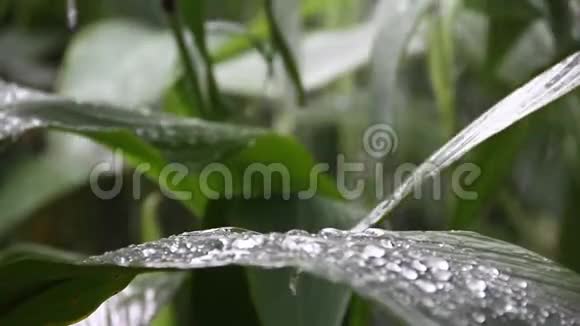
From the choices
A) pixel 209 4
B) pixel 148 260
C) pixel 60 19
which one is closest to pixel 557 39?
pixel 148 260

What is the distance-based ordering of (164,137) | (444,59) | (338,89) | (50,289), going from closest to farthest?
(50,289) → (164,137) → (444,59) → (338,89)

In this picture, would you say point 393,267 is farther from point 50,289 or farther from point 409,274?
point 50,289

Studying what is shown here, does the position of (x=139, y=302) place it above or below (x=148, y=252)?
below

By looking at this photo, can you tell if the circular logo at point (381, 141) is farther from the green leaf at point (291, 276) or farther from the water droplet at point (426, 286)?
the water droplet at point (426, 286)

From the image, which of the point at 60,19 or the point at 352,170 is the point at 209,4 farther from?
the point at 60,19

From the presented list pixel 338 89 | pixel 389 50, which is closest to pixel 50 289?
pixel 389 50

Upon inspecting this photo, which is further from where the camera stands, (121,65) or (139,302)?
(121,65)

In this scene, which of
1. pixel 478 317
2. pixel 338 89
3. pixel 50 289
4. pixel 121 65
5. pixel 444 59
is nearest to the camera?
pixel 478 317

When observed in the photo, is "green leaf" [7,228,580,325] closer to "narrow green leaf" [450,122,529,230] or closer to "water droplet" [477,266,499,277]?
"water droplet" [477,266,499,277]
